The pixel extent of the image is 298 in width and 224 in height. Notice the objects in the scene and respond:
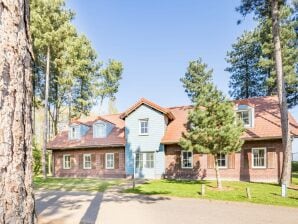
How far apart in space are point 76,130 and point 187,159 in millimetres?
12489

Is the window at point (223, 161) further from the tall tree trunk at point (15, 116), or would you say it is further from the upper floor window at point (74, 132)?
the tall tree trunk at point (15, 116)

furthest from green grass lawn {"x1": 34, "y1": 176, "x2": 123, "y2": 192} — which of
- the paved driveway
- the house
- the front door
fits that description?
the house

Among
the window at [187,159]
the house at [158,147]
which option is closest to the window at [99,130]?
the house at [158,147]

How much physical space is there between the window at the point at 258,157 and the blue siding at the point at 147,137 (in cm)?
720

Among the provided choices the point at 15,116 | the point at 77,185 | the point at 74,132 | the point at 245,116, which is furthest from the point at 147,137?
the point at 15,116

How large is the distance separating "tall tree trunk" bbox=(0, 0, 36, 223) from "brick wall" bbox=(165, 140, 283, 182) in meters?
20.6

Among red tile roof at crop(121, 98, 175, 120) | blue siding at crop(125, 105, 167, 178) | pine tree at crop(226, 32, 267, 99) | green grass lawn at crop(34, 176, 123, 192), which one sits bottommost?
green grass lawn at crop(34, 176, 123, 192)

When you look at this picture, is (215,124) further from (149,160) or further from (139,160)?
(139,160)

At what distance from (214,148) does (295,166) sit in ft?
73.5

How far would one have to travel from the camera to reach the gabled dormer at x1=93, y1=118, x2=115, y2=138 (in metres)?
28.7

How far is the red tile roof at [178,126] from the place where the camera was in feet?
69.9

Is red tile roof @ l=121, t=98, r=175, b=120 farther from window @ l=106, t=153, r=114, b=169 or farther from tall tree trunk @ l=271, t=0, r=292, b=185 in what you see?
tall tree trunk @ l=271, t=0, r=292, b=185

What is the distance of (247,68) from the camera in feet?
130

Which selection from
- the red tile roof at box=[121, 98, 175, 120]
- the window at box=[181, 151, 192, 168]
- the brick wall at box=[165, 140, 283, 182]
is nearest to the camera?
the brick wall at box=[165, 140, 283, 182]
